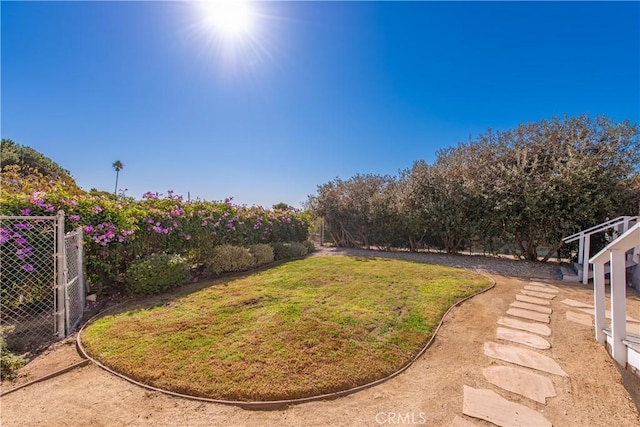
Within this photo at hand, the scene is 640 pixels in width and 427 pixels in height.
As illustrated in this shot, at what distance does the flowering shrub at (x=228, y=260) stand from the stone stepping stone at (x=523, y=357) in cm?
612

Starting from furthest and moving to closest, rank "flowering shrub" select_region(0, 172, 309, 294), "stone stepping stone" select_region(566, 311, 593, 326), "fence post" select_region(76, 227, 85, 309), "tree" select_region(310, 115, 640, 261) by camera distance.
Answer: "tree" select_region(310, 115, 640, 261), "fence post" select_region(76, 227, 85, 309), "flowering shrub" select_region(0, 172, 309, 294), "stone stepping stone" select_region(566, 311, 593, 326)

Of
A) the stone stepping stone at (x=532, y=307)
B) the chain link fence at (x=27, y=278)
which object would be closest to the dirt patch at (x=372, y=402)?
the stone stepping stone at (x=532, y=307)

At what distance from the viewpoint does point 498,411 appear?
2.08 meters

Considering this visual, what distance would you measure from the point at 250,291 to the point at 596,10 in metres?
10.00

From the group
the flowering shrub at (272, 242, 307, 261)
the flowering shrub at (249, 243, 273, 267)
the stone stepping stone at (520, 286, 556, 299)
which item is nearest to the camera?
the stone stepping stone at (520, 286, 556, 299)

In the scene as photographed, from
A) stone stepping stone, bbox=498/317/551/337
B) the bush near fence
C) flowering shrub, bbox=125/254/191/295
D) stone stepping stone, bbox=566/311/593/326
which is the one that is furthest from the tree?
flowering shrub, bbox=125/254/191/295

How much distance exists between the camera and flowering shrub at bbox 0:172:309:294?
4.29m

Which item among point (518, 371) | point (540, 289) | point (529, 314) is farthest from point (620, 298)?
point (540, 289)

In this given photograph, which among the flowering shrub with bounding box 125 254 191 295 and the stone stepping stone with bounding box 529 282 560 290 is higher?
the flowering shrub with bounding box 125 254 191 295

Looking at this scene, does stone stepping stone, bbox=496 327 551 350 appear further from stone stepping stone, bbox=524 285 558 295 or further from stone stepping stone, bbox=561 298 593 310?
stone stepping stone, bbox=524 285 558 295

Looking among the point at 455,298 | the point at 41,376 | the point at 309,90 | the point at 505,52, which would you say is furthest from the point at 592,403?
the point at 309,90

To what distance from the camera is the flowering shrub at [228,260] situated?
7203mm

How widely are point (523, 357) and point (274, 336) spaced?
9.53ft

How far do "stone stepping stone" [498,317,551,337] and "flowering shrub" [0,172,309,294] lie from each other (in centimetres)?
691
